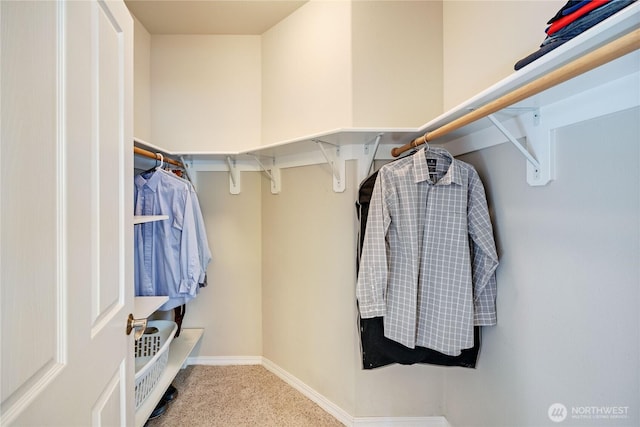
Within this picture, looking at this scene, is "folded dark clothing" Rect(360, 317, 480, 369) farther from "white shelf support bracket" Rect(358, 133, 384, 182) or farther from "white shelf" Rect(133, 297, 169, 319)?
"white shelf" Rect(133, 297, 169, 319)

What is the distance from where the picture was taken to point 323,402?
177cm

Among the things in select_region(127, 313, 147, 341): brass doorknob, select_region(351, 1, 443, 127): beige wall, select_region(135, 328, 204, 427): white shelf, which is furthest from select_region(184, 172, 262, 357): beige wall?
select_region(127, 313, 147, 341): brass doorknob

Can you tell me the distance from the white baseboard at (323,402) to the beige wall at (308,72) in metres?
1.70

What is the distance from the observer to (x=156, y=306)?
1344 mm

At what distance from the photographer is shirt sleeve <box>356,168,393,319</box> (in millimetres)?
1298

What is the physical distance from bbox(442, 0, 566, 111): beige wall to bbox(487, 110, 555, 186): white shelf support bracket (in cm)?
34

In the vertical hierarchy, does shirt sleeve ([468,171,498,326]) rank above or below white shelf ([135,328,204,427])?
above

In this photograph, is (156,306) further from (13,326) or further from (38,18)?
(38,18)

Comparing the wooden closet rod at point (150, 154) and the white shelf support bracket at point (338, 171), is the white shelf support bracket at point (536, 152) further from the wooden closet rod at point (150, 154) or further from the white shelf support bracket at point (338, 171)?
the wooden closet rod at point (150, 154)

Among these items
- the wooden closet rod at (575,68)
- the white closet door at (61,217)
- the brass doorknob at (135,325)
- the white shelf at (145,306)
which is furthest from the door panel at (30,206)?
the wooden closet rod at (575,68)

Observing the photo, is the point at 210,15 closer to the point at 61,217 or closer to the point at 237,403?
the point at 61,217

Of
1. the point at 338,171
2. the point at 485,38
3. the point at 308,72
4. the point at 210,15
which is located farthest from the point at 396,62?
the point at 210,15

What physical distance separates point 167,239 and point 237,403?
44.2 inches

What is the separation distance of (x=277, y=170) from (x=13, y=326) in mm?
1746
